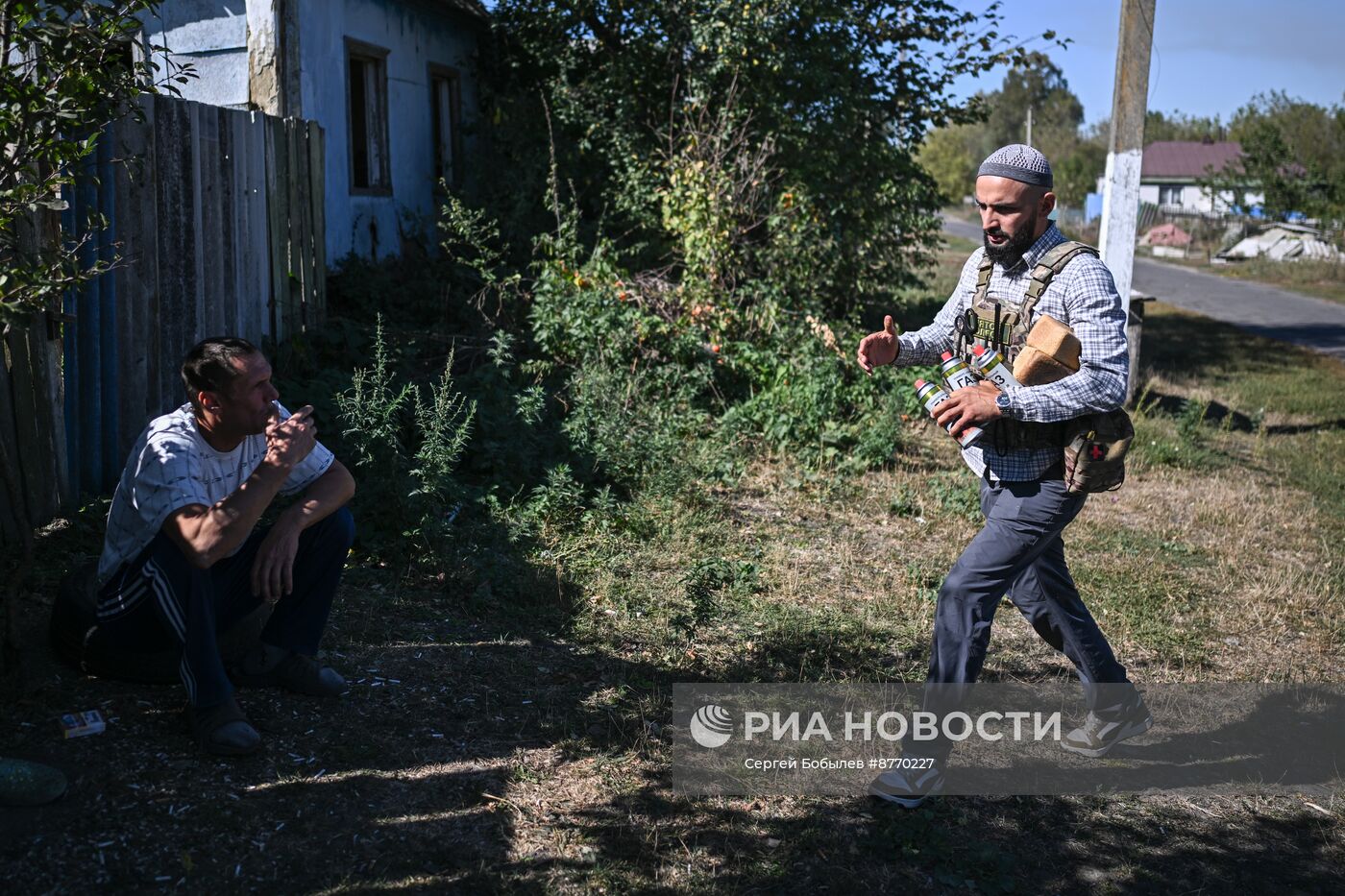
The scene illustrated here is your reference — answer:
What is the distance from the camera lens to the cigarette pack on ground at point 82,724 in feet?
10.8

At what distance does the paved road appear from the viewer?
16.7 metres

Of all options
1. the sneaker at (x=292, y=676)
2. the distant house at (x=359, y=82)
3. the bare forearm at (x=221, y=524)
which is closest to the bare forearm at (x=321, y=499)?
the bare forearm at (x=221, y=524)

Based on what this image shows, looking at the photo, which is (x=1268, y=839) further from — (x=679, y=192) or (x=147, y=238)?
(x=679, y=192)

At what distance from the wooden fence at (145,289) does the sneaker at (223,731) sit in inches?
50.6

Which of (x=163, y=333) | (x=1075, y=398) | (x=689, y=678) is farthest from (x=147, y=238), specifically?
(x=1075, y=398)

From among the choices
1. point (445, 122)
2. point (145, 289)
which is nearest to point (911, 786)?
point (145, 289)

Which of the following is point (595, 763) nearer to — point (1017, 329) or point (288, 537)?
point (288, 537)

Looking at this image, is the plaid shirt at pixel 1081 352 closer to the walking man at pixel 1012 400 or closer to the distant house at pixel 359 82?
the walking man at pixel 1012 400

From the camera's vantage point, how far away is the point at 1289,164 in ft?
129

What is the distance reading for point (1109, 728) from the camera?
3846 mm

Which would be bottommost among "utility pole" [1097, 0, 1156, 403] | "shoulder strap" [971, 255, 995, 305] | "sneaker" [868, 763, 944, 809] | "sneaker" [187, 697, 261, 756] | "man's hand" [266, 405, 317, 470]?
"sneaker" [868, 763, 944, 809]

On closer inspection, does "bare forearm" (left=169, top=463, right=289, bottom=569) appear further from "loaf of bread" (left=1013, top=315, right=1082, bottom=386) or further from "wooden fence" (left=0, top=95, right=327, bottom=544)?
"loaf of bread" (left=1013, top=315, right=1082, bottom=386)

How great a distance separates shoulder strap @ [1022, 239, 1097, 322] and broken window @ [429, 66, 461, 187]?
916cm

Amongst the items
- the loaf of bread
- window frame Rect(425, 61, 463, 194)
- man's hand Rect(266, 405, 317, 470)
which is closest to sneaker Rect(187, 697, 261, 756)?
man's hand Rect(266, 405, 317, 470)
